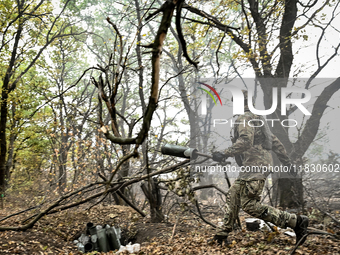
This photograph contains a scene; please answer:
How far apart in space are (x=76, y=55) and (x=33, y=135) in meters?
6.16

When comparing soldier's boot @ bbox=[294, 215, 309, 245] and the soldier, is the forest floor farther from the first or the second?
the soldier

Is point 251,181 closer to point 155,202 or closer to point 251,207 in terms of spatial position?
point 251,207

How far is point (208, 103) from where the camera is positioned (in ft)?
67.9

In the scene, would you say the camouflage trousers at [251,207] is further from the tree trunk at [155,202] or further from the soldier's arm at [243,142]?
the tree trunk at [155,202]

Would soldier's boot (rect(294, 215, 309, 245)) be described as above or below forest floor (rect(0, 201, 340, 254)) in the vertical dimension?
above

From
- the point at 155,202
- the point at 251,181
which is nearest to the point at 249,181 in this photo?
the point at 251,181

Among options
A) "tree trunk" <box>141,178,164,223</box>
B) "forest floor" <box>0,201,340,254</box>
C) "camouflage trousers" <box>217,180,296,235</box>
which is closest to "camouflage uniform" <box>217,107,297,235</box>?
"camouflage trousers" <box>217,180,296,235</box>

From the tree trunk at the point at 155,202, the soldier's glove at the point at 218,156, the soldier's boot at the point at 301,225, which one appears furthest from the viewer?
the tree trunk at the point at 155,202

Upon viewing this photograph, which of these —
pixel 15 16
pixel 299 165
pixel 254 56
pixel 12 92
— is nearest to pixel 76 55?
pixel 15 16

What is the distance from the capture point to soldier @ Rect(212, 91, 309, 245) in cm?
425

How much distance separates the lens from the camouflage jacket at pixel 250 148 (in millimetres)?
4648

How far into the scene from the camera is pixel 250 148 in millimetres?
4793

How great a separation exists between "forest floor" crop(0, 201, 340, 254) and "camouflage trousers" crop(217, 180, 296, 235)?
34 centimetres

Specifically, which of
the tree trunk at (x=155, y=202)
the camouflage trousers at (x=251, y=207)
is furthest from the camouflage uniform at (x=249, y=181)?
the tree trunk at (x=155, y=202)
